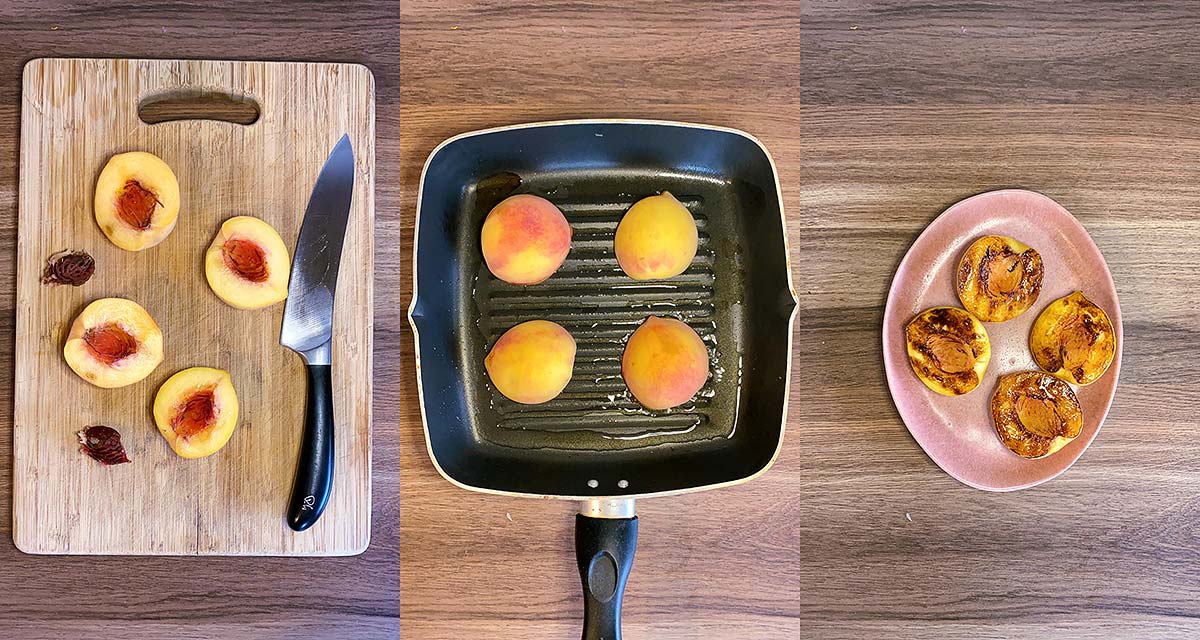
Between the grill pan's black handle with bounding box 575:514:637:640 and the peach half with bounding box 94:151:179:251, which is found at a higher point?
the peach half with bounding box 94:151:179:251

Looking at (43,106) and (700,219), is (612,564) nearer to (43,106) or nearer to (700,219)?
(700,219)

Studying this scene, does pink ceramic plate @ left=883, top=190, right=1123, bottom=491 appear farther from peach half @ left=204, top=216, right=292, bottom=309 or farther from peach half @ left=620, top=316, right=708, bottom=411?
peach half @ left=204, top=216, right=292, bottom=309

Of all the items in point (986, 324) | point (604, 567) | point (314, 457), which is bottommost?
point (604, 567)

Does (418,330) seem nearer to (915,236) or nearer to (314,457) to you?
(314,457)

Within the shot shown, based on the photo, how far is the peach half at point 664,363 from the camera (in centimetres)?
86

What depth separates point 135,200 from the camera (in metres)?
0.86

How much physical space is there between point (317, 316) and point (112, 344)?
0.68ft

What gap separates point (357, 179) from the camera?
2.95 feet

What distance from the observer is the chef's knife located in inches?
34.2

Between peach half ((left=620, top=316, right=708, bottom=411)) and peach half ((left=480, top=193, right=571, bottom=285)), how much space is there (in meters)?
0.12

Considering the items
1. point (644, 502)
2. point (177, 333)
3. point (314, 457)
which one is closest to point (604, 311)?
point (644, 502)

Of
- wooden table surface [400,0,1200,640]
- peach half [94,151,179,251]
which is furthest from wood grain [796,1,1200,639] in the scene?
peach half [94,151,179,251]

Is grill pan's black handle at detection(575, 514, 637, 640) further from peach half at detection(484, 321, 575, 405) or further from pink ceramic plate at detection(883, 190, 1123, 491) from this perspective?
pink ceramic plate at detection(883, 190, 1123, 491)

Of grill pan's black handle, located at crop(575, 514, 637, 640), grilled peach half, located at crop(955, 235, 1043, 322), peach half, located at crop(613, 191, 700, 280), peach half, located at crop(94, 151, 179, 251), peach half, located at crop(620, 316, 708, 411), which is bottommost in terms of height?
grill pan's black handle, located at crop(575, 514, 637, 640)
